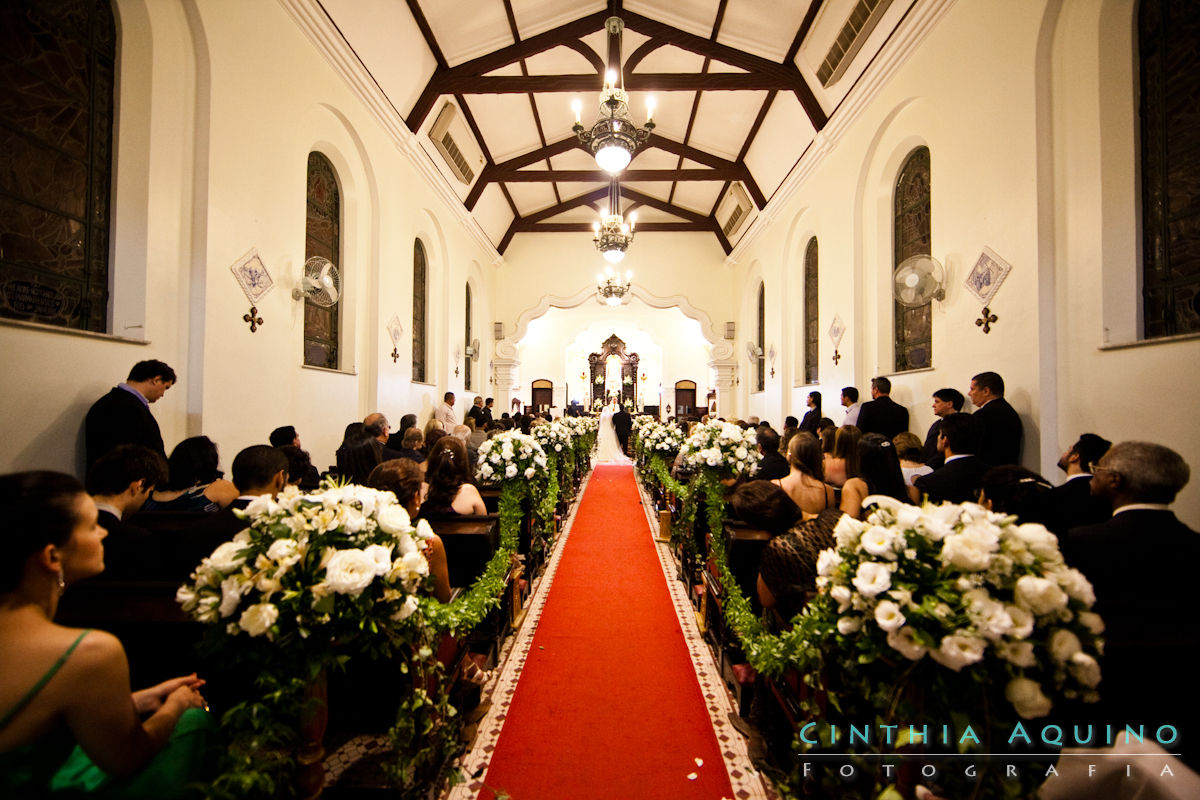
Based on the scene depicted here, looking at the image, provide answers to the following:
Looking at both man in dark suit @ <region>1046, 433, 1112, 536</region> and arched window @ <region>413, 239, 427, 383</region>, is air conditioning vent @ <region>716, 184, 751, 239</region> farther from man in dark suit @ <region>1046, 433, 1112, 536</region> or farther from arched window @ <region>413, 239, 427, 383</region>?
man in dark suit @ <region>1046, 433, 1112, 536</region>

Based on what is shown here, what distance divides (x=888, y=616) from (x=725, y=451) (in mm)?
3203

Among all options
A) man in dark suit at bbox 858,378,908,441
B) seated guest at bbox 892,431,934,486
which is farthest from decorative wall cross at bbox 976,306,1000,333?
seated guest at bbox 892,431,934,486

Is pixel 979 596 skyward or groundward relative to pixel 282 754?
skyward

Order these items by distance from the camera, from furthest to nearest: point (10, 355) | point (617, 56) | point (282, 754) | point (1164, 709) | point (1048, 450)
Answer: point (617, 56) → point (1048, 450) → point (10, 355) → point (1164, 709) → point (282, 754)

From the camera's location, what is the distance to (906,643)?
1.18 metres

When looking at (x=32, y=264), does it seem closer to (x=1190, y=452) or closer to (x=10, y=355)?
(x=10, y=355)

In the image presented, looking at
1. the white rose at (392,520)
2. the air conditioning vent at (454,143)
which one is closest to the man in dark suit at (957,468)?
the white rose at (392,520)

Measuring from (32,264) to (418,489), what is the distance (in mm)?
3224

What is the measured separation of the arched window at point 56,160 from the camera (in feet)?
10.7

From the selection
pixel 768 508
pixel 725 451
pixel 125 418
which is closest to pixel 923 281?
pixel 725 451

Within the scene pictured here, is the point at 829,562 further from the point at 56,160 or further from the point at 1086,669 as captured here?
the point at 56,160

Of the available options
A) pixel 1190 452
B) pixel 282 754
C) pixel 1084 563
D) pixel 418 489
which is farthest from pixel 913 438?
pixel 282 754

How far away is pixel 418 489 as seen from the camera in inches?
97.9

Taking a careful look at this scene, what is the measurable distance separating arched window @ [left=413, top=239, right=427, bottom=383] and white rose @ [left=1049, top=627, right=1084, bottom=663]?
374 inches
